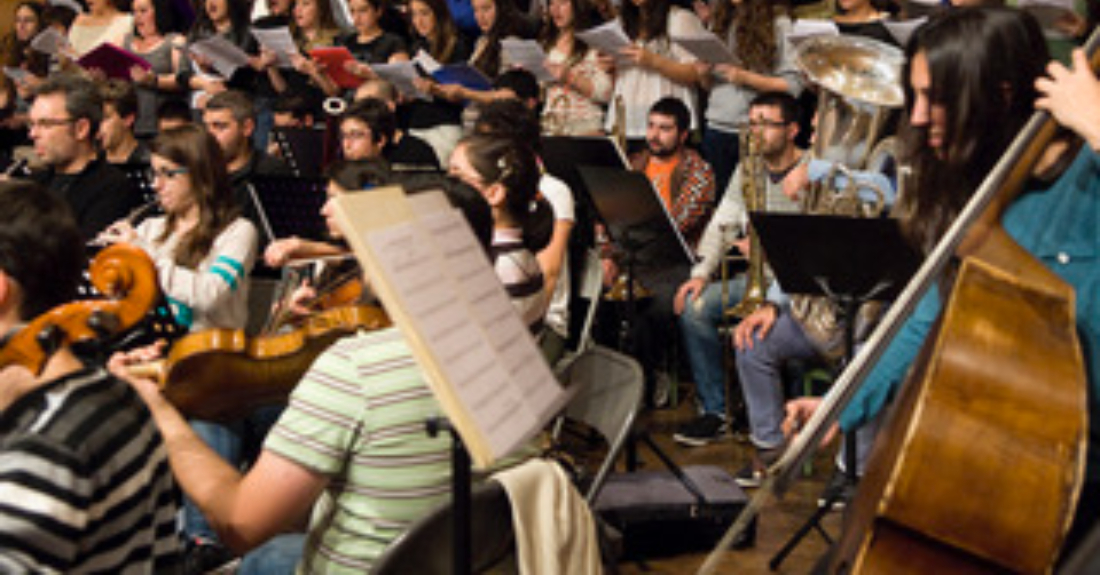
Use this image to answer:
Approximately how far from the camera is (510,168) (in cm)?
341

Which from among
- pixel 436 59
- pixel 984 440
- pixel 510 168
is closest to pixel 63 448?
pixel 984 440

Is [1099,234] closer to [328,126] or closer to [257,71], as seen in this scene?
[328,126]

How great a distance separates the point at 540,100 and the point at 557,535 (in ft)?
16.3

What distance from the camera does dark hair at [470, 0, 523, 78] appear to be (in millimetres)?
6734

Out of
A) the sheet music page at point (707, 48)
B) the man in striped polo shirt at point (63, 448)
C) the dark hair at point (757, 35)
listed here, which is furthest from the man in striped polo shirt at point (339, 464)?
the dark hair at point (757, 35)

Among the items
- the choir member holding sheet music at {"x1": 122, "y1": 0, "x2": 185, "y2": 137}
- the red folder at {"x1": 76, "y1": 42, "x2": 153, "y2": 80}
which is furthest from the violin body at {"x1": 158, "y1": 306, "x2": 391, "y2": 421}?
the choir member holding sheet music at {"x1": 122, "y1": 0, "x2": 185, "y2": 137}

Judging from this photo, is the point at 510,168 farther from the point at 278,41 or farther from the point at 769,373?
the point at 278,41

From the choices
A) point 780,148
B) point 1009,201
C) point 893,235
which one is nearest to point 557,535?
point 1009,201

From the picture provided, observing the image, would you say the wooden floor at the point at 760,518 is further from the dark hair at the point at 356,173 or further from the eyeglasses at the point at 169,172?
the eyeglasses at the point at 169,172

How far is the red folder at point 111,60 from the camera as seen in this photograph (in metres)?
6.56

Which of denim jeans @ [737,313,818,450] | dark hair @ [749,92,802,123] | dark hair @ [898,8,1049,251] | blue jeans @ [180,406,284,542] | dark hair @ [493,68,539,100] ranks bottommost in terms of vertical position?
denim jeans @ [737,313,818,450]

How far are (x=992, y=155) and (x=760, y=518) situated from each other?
7.41 feet

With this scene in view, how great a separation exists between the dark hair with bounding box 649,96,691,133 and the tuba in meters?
1.13

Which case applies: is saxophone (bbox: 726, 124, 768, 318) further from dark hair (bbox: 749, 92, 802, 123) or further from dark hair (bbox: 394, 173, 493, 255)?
dark hair (bbox: 394, 173, 493, 255)
